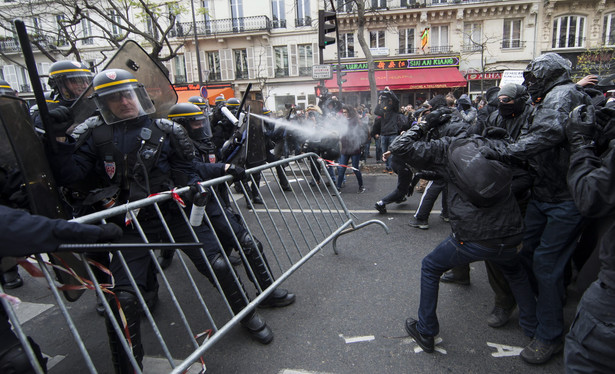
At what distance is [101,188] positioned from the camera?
106 inches

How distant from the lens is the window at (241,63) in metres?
27.2

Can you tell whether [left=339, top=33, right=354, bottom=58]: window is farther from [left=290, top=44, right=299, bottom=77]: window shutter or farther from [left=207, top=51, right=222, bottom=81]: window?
[left=207, top=51, right=222, bottom=81]: window

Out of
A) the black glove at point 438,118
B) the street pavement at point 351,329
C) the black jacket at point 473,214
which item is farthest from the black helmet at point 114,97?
the black glove at point 438,118

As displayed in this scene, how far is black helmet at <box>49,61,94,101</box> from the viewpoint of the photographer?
3568 mm

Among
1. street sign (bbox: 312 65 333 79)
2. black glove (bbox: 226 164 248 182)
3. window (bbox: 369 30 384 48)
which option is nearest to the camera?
black glove (bbox: 226 164 248 182)

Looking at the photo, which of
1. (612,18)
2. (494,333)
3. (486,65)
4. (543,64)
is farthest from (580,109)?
(612,18)

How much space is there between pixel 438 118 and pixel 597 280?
62.6 inches

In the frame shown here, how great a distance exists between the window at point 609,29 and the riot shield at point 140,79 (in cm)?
2866

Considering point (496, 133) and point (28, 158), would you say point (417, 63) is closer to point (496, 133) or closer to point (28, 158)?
point (496, 133)

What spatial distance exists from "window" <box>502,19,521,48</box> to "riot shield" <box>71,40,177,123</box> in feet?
86.7

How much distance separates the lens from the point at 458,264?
7.75ft

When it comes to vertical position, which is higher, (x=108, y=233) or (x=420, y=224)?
(x=108, y=233)

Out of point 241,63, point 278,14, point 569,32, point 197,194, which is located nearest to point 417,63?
point 569,32

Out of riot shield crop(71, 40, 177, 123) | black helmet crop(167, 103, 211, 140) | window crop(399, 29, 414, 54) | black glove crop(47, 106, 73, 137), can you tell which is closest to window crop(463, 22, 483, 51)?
window crop(399, 29, 414, 54)
